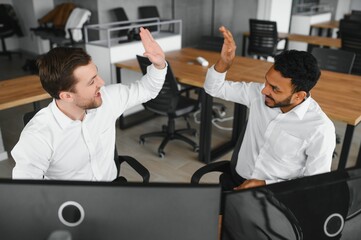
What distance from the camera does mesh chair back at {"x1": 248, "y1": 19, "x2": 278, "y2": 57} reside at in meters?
5.39

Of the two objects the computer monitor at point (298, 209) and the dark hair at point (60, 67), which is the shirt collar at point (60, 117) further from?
the computer monitor at point (298, 209)

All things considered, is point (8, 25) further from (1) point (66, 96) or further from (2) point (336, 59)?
(1) point (66, 96)

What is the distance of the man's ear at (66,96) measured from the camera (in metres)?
1.48

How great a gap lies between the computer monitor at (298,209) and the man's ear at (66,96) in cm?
90

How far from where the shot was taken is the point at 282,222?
0.87 m

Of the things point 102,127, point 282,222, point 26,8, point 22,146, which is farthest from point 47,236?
point 26,8

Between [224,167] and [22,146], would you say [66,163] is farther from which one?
[224,167]

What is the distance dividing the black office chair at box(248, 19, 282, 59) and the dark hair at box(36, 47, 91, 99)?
14.5 feet

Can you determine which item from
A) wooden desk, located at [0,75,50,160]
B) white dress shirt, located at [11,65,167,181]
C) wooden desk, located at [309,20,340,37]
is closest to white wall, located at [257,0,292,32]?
wooden desk, located at [309,20,340,37]

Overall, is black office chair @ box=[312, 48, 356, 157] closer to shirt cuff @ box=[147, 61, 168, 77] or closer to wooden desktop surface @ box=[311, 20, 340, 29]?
shirt cuff @ box=[147, 61, 168, 77]

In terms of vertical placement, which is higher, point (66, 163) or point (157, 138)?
point (66, 163)

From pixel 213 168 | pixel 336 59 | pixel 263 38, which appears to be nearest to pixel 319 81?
pixel 336 59

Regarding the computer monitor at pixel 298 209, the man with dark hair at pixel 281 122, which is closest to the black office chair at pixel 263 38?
the man with dark hair at pixel 281 122

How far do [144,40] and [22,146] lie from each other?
27.8 inches
